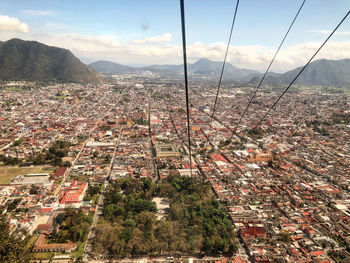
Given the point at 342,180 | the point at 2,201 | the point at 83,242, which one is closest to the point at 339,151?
the point at 342,180

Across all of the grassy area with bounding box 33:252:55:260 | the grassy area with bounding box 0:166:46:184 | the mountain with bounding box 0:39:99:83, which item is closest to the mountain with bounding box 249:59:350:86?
the mountain with bounding box 0:39:99:83

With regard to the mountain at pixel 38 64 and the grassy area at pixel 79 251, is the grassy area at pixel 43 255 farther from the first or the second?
the mountain at pixel 38 64

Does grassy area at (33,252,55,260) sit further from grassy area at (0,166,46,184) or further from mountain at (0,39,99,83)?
mountain at (0,39,99,83)

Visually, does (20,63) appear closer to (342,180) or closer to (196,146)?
(196,146)

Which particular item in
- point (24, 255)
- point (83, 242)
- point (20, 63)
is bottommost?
point (83, 242)

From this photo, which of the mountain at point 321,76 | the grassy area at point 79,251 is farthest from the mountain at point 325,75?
the grassy area at point 79,251

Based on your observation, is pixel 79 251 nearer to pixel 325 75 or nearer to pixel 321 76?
pixel 321 76
